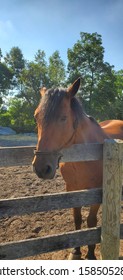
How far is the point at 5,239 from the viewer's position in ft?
12.7

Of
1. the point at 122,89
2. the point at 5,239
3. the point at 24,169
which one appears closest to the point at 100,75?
the point at 122,89

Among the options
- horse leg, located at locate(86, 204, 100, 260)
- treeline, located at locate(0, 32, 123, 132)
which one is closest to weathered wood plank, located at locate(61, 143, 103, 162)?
horse leg, located at locate(86, 204, 100, 260)

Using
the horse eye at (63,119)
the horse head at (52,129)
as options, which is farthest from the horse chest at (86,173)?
the horse eye at (63,119)

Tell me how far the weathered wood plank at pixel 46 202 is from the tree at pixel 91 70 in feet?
79.4

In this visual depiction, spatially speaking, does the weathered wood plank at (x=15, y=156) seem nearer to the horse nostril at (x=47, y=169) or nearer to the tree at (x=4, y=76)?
the horse nostril at (x=47, y=169)

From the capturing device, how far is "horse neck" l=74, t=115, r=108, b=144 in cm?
305

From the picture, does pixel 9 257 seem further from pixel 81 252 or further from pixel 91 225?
pixel 81 252

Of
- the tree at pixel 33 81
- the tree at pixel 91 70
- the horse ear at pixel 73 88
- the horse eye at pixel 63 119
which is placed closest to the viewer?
the horse eye at pixel 63 119

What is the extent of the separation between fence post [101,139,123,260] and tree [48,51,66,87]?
93.0 ft

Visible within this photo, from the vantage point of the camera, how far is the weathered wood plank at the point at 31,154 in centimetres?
224

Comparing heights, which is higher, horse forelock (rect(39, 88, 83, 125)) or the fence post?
horse forelock (rect(39, 88, 83, 125))

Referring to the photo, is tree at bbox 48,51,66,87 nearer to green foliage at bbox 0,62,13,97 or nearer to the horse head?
green foliage at bbox 0,62,13,97

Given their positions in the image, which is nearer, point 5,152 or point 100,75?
point 5,152

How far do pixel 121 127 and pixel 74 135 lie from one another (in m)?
2.61
